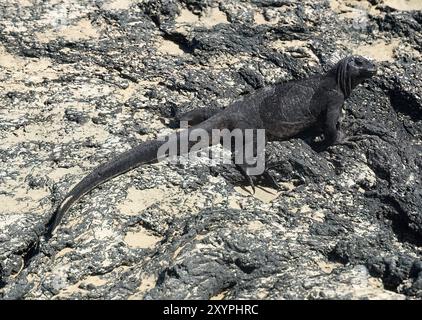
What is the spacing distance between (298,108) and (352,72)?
48 cm

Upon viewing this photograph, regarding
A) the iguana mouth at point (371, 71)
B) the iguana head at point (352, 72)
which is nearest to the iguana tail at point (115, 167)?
the iguana head at point (352, 72)

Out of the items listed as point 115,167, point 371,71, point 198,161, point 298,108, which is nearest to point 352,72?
point 371,71

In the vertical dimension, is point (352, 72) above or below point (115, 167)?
above

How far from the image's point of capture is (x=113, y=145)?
17.1 ft

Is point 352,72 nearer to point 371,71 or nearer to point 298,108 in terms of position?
point 371,71

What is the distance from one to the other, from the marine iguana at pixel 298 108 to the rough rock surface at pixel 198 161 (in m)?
0.18

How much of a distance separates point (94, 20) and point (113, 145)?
1760mm

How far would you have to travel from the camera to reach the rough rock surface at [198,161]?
13.7ft

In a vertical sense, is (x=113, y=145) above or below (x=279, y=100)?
below

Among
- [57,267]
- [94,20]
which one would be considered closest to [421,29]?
[94,20]

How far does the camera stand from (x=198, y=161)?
5012mm

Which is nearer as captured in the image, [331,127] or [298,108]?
[331,127]
